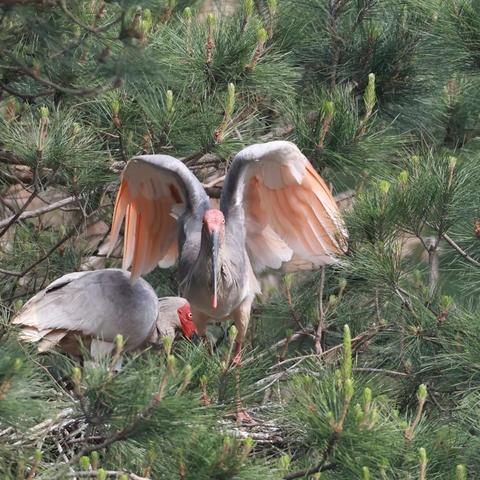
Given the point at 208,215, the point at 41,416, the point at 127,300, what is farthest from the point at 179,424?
the point at 127,300

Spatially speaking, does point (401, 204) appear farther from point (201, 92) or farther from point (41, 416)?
point (41, 416)

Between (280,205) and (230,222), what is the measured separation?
0.83ft

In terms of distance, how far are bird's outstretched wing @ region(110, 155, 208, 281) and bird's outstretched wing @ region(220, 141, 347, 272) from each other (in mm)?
156

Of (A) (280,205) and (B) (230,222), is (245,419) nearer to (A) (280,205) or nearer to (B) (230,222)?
Answer: (B) (230,222)

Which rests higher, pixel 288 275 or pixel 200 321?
pixel 288 275

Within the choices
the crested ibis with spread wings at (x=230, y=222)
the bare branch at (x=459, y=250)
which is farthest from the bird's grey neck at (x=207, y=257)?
the bare branch at (x=459, y=250)

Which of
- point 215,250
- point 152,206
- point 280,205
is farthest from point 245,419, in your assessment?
point 152,206

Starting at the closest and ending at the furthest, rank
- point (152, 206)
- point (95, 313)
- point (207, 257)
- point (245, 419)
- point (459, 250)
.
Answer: point (459, 250) < point (245, 419) < point (207, 257) < point (152, 206) < point (95, 313)

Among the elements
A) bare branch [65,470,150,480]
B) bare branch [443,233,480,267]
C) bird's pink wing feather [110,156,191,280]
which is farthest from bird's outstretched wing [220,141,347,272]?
bare branch [65,470,150,480]

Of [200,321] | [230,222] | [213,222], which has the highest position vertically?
[213,222]

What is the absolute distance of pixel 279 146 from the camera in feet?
13.8

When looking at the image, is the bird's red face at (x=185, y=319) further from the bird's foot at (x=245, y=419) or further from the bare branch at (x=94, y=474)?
the bare branch at (x=94, y=474)

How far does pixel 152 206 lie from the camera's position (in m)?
4.80

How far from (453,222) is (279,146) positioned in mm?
740
